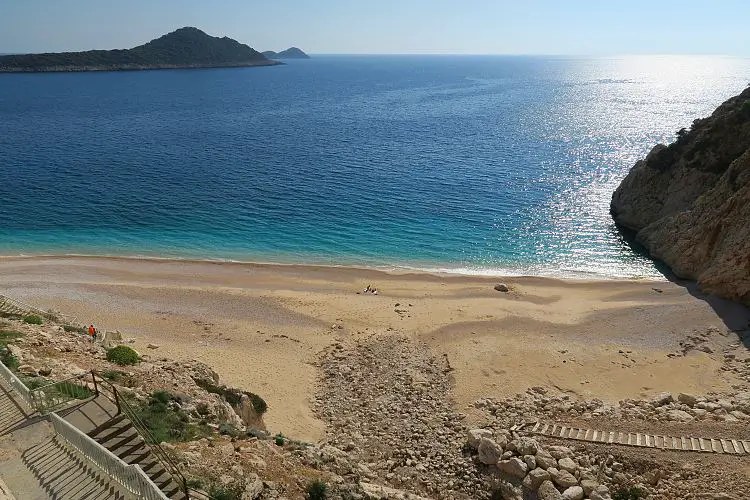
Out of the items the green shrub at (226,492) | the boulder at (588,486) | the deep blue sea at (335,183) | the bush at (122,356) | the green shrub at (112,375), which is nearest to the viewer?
the green shrub at (226,492)

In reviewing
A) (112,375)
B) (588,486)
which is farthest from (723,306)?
(112,375)

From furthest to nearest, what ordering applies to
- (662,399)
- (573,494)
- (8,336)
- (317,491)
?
1. (662,399)
2. (8,336)
3. (573,494)
4. (317,491)

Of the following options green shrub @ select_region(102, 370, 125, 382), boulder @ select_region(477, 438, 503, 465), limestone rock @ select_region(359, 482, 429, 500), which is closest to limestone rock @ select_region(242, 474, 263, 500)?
limestone rock @ select_region(359, 482, 429, 500)

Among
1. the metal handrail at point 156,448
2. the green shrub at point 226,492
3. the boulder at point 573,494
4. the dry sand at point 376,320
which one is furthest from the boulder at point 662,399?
the metal handrail at point 156,448

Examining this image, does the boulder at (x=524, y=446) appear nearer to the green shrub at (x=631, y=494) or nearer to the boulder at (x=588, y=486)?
the boulder at (x=588, y=486)

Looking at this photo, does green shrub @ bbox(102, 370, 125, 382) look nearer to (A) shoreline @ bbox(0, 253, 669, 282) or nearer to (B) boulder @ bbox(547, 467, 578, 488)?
(B) boulder @ bbox(547, 467, 578, 488)

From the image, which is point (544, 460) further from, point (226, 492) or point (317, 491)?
point (226, 492)
